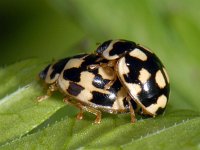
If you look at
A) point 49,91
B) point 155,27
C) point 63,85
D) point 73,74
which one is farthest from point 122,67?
point 155,27

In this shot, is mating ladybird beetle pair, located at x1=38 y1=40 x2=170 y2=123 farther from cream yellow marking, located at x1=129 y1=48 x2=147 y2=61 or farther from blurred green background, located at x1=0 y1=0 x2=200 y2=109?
blurred green background, located at x1=0 y1=0 x2=200 y2=109

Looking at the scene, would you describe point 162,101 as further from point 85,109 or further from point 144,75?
point 85,109

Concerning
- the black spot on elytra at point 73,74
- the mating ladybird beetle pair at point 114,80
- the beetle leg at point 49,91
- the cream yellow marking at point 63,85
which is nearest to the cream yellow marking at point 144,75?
the mating ladybird beetle pair at point 114,80

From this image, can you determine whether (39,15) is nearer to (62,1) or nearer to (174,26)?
(62,1)

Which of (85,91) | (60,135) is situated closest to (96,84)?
(85,91)

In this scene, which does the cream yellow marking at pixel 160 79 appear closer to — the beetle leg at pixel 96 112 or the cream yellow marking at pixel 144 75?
the cream yellow marking at pixel 144 75
